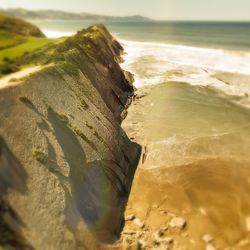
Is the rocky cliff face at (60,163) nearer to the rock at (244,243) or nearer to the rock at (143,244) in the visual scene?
the rock at (143,244)

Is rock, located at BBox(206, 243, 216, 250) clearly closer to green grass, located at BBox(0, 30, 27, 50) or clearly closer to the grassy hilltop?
the grassy hilltop

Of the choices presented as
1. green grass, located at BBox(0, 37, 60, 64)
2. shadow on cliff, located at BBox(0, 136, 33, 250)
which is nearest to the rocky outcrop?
green grass, located at BBox(0, 37, 60, 64)

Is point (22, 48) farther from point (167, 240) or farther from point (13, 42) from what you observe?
point (167, 240)

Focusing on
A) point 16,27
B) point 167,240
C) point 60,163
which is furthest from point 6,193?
point 16,27

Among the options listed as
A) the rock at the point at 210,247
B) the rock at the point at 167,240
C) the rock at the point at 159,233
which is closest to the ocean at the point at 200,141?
the rock at the point at 210,247

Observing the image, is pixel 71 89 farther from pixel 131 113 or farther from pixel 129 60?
pixel 129 60
